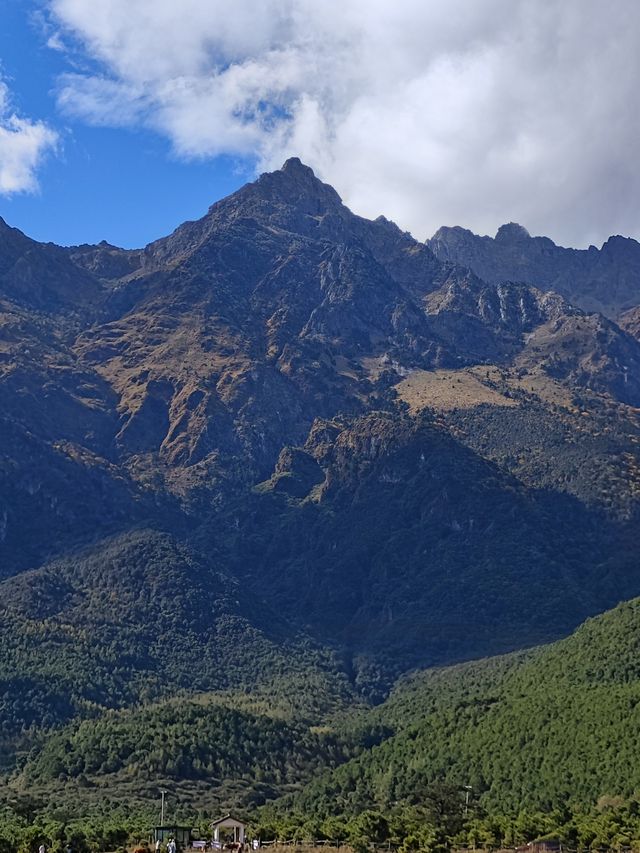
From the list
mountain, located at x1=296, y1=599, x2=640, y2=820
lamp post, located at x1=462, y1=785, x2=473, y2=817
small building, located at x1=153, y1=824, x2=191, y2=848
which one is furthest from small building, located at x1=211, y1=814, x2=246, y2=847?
mountain, located at x1=296, y1=599, x2=640, y2=820

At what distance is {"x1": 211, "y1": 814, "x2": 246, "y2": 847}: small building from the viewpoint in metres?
119

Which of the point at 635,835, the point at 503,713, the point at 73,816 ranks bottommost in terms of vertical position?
the point at 635,835

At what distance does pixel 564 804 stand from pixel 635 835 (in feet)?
146

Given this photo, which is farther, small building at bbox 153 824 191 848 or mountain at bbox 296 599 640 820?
mountain at bbox 296 599 640 820

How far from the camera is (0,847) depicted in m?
114

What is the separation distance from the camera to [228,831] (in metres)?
126

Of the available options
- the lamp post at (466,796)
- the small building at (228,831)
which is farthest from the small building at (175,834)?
the lamp post at (466,796)

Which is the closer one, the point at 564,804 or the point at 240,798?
the point at 564,804

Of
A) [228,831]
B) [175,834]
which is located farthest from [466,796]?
[175,834]

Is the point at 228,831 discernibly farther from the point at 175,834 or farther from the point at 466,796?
the point at 466,796

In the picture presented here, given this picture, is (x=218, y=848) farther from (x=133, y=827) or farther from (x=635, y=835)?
(x=635, y=835)

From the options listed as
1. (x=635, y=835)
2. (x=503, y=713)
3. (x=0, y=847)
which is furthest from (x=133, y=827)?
(x=503, y=713)

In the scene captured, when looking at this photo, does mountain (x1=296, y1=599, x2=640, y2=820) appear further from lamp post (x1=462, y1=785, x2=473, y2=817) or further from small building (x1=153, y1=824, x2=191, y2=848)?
small building (x1=153, y1=824, x2=191, y2=848)

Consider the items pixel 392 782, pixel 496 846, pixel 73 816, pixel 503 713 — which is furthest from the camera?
pixel 503 713
